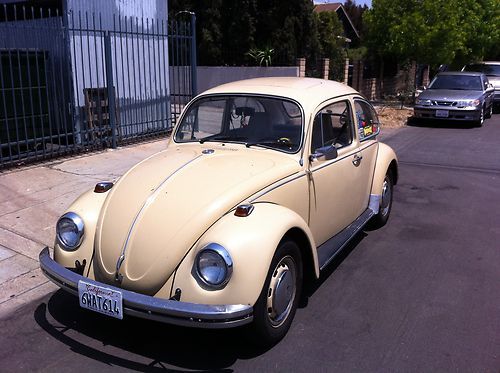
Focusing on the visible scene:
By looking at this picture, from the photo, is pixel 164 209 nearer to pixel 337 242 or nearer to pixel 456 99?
pixel 337 242

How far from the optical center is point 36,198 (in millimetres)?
6480

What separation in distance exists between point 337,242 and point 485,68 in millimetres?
18362

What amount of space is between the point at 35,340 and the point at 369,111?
4117 mm

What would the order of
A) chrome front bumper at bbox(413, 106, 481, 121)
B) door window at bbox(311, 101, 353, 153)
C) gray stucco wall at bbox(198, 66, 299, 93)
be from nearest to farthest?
door window at bbox(311, 101, 353, 153), chrome front bumper at bbox(413, 106, 481, 121), gray stucco wall at bbox(198, 66, 299, 93)

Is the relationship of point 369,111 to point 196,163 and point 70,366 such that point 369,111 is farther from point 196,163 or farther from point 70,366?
point 70,366

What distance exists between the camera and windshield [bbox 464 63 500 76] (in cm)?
1988

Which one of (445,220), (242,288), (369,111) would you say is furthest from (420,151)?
(242,288)

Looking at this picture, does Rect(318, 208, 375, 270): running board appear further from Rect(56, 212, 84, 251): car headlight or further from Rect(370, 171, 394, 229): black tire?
Rect(56, 212, 84, 251): car headlight

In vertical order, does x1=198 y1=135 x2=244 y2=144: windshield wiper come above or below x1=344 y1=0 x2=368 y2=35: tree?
below

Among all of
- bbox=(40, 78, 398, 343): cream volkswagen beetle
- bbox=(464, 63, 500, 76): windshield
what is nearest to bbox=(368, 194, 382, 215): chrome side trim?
bbox=(40, 78, 398, 343): cream volkswagen beetle

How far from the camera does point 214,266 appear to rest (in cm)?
312

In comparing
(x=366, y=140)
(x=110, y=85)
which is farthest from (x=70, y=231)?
(x=110, y=85)

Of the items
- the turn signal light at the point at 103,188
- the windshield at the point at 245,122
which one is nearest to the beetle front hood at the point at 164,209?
the turn signal light at the point at 103,188

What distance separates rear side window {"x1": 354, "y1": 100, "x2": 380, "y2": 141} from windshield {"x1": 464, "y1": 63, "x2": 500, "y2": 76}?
16.0 meters
